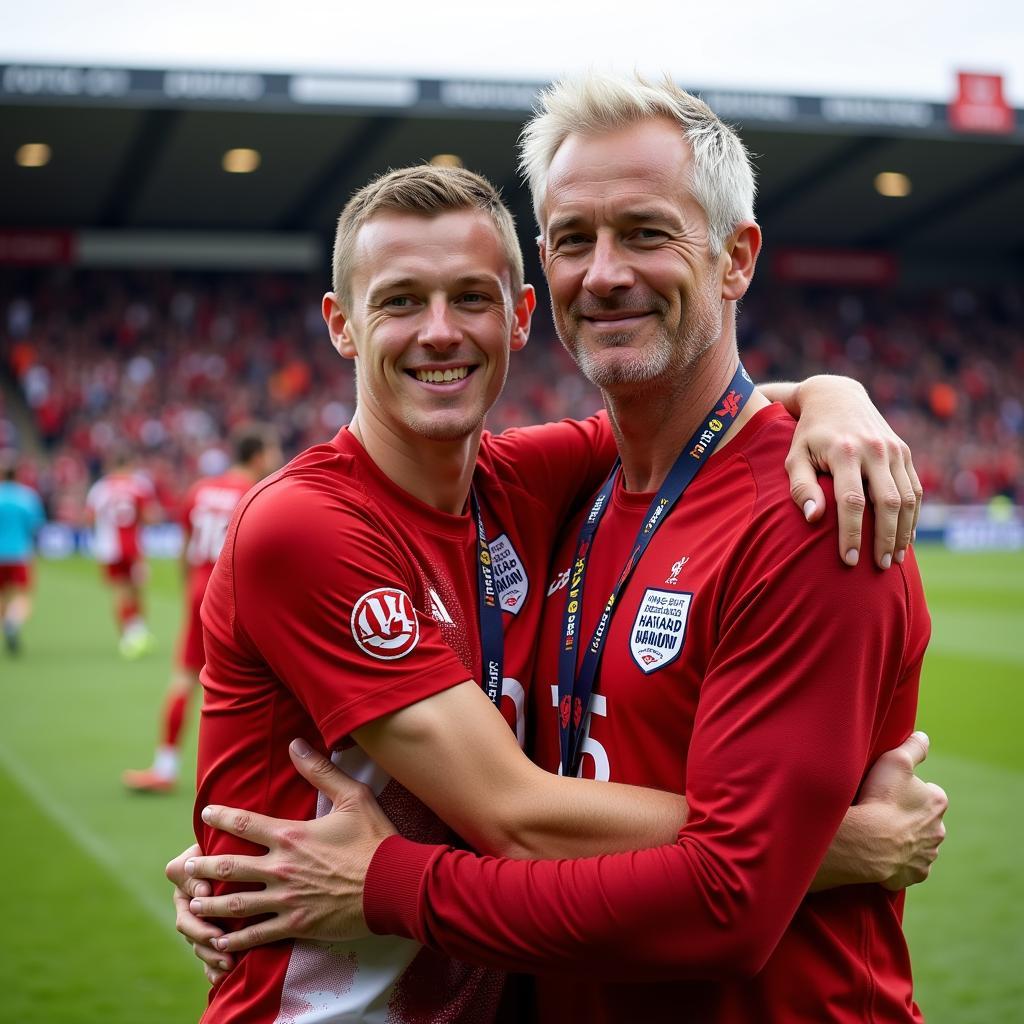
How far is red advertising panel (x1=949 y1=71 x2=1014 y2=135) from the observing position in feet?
92.2

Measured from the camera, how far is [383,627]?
7.86ft

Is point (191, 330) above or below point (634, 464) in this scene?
above

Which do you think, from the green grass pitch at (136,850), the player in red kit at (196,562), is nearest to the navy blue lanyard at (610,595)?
the green grass pitch at (136,850)

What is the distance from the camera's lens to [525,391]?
33.8 metres

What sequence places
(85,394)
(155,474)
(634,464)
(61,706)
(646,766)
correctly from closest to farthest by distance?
(646,766) < (634,464) < (61,706) < (155,474) < (85,394)

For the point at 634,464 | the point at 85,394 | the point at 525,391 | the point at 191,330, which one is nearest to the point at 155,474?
the point at 85,394

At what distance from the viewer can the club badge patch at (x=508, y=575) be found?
2.93 meters

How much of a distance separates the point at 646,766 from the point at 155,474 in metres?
27.1

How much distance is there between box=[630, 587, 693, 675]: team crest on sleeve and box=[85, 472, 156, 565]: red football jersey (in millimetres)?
12581

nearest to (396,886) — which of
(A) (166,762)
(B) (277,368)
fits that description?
(A) (166,762)

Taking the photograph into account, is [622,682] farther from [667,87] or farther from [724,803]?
[667,87]

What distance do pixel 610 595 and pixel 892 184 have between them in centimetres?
3247

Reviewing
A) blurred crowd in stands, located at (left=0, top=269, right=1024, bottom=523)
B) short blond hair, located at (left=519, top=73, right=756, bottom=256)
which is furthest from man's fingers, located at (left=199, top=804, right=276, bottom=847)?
blurred crowd in stands, located at (left=0, top=269, right=1024, bottom=523)

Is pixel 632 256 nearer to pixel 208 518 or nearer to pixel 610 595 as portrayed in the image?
pixel 610 595
